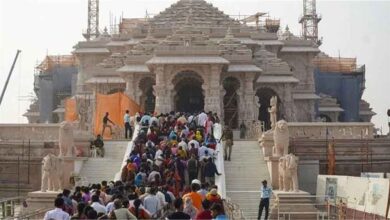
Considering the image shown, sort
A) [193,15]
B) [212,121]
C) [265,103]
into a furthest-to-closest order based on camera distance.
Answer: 1. [193,15]
2. [265,103]
3. [212,121]

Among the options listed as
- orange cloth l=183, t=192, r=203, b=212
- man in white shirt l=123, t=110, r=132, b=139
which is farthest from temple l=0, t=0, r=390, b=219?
orange cloth l=183, t=192, r=203, b=212

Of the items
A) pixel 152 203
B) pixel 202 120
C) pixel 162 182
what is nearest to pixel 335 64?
pixel 202 120

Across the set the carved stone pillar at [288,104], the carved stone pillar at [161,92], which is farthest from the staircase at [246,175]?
the carved stone pillar at [288,104]

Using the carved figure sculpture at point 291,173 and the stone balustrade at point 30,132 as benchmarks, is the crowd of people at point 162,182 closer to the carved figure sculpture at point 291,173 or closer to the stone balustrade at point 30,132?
the carved figure sculpture at point 291,173

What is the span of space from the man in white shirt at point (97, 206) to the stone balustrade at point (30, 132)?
1873cm

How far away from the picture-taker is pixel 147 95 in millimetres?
45500

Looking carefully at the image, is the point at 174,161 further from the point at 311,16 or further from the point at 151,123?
the point at 311,16

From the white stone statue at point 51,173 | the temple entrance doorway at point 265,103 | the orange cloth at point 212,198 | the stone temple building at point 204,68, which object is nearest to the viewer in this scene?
the orange cloth at point 212,198

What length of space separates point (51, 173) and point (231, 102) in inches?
812

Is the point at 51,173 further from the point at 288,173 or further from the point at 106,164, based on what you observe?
the point at 288,173

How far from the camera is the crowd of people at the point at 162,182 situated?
1338cm

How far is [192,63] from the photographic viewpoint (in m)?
40.6

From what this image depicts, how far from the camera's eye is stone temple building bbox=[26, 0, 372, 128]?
4141 centimetres

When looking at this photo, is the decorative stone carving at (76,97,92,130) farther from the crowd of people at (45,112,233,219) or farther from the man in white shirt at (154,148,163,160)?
the man in white shirt at (154,148,163,160)
